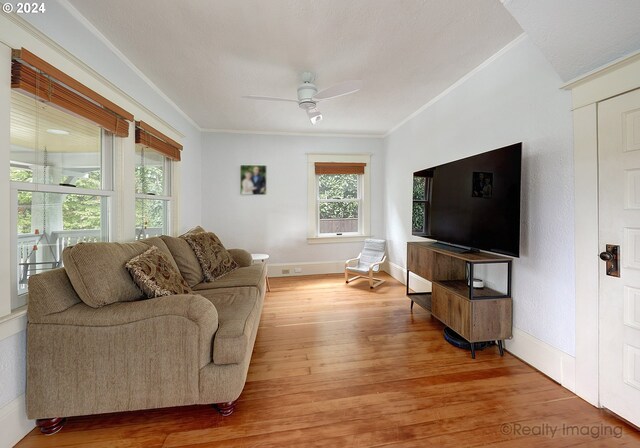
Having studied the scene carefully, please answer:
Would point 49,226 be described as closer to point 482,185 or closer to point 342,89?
point 342,89

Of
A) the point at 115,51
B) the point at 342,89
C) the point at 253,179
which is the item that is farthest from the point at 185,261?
the point at 253,179

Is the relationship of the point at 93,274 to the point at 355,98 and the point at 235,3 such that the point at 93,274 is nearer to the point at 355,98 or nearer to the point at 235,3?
the point at 235,3

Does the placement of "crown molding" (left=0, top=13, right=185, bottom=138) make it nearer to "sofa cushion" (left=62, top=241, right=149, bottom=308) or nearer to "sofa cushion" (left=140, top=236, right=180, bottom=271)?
"sofa cushion" (left=62, top=241, right=149, bottom=308)

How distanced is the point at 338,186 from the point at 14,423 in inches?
179

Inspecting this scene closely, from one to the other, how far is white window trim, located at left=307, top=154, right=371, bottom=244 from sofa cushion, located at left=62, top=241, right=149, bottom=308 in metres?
3.36

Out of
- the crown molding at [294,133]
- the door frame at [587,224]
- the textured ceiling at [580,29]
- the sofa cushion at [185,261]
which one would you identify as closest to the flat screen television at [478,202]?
the door frame at [587,224]

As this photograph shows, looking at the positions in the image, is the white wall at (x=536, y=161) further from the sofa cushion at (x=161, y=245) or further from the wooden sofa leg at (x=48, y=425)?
the wooden sofa leg at (x=48, y=425)

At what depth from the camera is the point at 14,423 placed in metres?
1.39

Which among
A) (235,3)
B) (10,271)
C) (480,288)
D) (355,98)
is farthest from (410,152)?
(10,271)

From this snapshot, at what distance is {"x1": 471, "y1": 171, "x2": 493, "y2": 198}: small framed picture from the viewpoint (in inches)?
85.5

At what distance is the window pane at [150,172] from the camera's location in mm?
2857

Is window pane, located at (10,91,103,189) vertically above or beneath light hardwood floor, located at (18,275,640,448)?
above

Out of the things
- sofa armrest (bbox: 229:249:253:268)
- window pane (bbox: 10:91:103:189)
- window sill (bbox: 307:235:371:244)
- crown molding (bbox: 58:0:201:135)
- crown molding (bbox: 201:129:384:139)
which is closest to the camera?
window pane (bbox: 10:91:103:189)

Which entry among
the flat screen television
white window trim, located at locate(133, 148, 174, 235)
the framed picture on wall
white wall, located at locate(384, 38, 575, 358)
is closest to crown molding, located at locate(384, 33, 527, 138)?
white wall, located at locate(384, 38, 575, 358)
